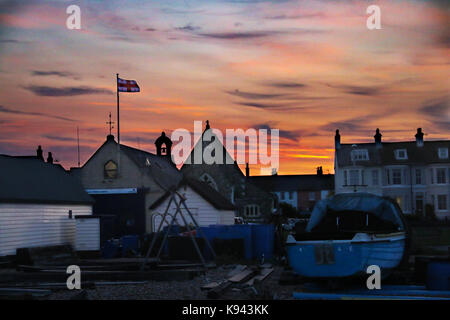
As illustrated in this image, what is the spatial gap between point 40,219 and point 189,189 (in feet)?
34.5

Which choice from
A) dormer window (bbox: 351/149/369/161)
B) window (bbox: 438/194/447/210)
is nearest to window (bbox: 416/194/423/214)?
window (bbox: 438/194/447/210)

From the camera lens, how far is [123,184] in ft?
149

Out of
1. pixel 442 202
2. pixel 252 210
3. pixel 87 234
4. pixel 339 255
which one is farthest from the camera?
pixel 442 202

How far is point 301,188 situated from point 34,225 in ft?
252

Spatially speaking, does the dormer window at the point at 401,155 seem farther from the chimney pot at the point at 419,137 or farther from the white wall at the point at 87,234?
the white wall at the point at 87,234

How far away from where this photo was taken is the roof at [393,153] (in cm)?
6894

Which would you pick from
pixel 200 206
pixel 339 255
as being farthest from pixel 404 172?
pixel 339 255

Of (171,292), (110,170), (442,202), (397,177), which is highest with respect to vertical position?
(110,170)

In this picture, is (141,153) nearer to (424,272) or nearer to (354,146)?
(354,146)

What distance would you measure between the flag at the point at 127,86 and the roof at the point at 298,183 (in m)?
57.2

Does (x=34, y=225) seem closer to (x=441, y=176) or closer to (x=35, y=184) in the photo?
(x=35, y=184)

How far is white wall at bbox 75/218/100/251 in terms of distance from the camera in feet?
97.8

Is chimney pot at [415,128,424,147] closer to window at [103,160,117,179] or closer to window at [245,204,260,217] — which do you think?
window at [245,204,260,217]
